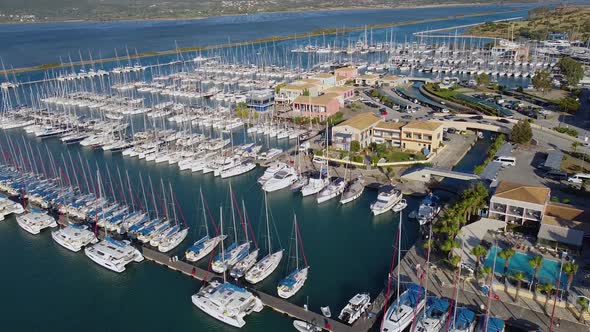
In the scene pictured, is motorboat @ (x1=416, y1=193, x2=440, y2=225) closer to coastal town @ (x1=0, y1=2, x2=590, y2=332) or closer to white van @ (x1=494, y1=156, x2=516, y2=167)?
coastal town @ (x1=0, y1=2, x2=590, y2=332)

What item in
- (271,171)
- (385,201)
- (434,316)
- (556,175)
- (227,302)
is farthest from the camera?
(271,171)

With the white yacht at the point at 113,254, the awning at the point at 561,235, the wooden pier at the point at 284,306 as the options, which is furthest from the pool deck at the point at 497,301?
the white yacht at the point at 113,254

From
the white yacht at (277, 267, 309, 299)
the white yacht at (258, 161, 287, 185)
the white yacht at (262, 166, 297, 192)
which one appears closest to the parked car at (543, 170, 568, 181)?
the white yacht at (262, 166, 297, 192)

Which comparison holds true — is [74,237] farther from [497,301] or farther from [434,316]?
[497,301]

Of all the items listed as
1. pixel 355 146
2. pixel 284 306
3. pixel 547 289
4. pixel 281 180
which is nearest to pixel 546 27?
pixel 355 146

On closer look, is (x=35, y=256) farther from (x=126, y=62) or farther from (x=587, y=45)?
(x=587, y=45)

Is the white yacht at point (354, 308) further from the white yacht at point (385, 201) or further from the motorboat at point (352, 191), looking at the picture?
the motorboat at point (352, 191)
